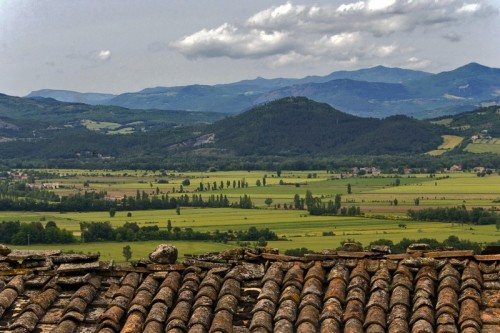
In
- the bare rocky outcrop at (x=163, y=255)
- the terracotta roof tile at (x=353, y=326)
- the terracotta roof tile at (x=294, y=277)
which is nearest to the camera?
the terracotta roof tile at (x=353, y=326)

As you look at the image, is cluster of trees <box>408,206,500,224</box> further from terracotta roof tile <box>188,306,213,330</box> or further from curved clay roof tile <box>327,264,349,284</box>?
terracotta roof tile <box>188,306,213,330</box>

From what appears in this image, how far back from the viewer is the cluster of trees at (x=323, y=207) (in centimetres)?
10388

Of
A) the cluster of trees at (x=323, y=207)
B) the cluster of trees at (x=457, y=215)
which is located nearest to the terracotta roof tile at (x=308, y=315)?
the cluster of trees at (x=457, y=215)

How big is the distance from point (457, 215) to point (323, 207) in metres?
21.7

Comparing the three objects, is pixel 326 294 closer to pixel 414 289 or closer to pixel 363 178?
pixel 414 289

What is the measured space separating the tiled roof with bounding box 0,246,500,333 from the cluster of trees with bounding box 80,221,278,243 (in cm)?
6532

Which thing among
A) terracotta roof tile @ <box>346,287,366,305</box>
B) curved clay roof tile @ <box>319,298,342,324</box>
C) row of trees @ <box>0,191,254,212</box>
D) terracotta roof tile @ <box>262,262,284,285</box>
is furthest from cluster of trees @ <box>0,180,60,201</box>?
curved clay roof tile @ <box>319,298,342,324</box>

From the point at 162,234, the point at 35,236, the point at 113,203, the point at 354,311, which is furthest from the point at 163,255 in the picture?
the point at 113,203

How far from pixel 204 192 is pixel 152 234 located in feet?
195

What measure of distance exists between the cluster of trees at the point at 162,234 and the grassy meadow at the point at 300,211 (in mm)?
2220

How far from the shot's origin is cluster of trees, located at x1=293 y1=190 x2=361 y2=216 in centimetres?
10388

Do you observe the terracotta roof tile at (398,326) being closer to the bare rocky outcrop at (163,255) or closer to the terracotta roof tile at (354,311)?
the terracotta roof tile at (354,311)

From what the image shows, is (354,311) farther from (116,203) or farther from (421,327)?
(116,203)

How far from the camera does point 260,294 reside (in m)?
9.48
